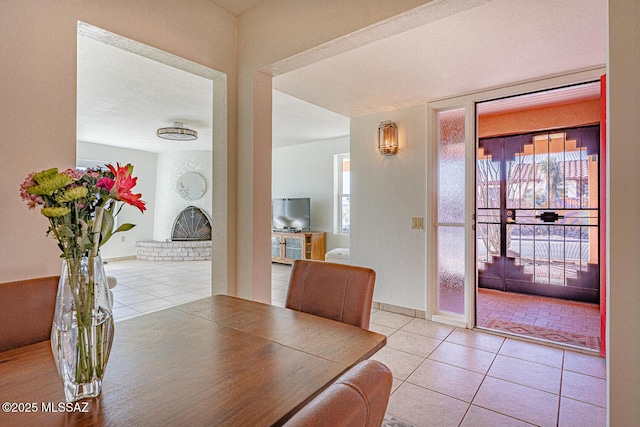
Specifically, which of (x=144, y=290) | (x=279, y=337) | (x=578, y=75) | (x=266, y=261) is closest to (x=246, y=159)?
(x=266, y=261)

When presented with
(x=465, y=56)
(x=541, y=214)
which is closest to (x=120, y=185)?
(x=465, y=56)

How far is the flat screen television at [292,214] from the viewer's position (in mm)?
6688

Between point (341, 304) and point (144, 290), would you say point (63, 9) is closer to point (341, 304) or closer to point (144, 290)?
point (341, 304)

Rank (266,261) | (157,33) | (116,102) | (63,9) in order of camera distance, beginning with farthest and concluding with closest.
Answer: (116,102) < (266,261) < (157,33) < (63,9)

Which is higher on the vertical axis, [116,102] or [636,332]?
[116,102]

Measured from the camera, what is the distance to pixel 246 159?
2.35 meters

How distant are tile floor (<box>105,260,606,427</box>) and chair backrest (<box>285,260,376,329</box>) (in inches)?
35.8

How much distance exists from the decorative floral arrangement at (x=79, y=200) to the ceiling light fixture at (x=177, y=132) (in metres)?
4.47

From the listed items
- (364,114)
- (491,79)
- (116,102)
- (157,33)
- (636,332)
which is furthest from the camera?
(116,102)

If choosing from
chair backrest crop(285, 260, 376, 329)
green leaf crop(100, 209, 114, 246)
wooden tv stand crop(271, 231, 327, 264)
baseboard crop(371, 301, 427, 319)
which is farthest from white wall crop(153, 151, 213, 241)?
green leaf crop(100, 209, 114, 246)

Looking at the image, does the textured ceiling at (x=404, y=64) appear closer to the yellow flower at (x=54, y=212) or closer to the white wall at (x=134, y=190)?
the yellow flower at (x=54, y=212)

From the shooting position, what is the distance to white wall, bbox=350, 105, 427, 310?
3525mm

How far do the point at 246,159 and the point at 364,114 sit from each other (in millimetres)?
1985

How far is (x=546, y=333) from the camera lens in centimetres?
317
